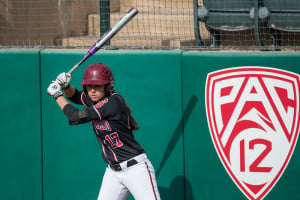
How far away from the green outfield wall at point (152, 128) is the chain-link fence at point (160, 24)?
0.22 m

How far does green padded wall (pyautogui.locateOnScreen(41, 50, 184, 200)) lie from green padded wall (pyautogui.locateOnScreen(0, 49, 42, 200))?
9 cm

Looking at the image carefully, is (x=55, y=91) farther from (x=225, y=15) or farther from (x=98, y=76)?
(x=225, y=15)

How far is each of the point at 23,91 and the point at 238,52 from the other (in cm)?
219

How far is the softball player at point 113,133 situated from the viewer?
4.40m

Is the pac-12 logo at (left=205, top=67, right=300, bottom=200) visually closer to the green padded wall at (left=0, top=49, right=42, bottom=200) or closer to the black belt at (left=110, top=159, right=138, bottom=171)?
the black belt at (left=110, top=159, right=138, bottom=171)

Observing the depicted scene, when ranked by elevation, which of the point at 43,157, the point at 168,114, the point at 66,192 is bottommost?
the point at 66,192

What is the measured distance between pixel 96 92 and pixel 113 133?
36 cm

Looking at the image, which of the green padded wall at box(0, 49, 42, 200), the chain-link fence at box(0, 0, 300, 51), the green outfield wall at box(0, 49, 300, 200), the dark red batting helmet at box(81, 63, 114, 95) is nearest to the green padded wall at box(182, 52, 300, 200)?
the green outfield wall at box(0, 49, 300, 200)

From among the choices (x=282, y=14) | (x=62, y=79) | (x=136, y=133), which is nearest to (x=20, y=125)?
(x=136, y=133)

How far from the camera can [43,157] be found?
5664 mm

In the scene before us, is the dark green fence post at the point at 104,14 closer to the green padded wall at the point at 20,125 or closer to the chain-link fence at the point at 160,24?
the chain-link fence at the point at 160,24

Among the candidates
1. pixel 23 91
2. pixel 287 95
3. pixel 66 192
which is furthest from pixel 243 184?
pixel 23 91

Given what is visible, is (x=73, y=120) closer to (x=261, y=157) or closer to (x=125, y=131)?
(x=125, y=131)

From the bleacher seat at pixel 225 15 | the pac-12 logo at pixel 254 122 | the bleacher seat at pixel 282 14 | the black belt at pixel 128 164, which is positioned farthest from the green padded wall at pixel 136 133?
the bleacher seat at pixel 282 14
